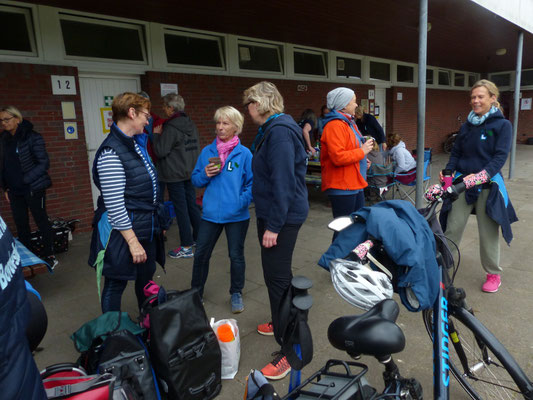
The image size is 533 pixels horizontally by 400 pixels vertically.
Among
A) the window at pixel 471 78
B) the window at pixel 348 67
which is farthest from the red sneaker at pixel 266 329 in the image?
the window at pixel 471 78

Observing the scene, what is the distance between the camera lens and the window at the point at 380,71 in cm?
1212

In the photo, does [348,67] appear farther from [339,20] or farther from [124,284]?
[124,284]

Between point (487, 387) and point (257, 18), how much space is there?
6367mm

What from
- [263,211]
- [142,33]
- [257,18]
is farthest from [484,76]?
[263,211]

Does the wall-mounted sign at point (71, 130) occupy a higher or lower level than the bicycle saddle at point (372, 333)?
higher

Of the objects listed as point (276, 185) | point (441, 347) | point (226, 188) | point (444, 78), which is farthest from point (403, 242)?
point (444, 78)

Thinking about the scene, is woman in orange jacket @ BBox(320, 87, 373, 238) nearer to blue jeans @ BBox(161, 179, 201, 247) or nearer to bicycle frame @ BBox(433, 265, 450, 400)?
bicycle frame @ BBox(433, 265, 450, 400)

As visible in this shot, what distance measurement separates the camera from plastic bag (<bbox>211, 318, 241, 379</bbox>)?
8.74ft

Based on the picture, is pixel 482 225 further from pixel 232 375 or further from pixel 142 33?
pixel 142 33

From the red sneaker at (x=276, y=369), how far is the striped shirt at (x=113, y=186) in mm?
1321

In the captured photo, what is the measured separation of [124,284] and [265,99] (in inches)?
64.7

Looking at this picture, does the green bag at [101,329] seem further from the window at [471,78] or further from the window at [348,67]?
the window at [471,78]

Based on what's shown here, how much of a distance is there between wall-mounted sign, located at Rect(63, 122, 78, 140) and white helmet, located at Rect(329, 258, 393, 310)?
5500 millimetres

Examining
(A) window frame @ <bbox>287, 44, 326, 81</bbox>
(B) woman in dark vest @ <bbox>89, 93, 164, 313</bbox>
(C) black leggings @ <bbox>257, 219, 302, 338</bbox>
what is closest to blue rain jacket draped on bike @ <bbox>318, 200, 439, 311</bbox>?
(C) black leggings @ <bbox>257, 219, 302, 338</bbox>
